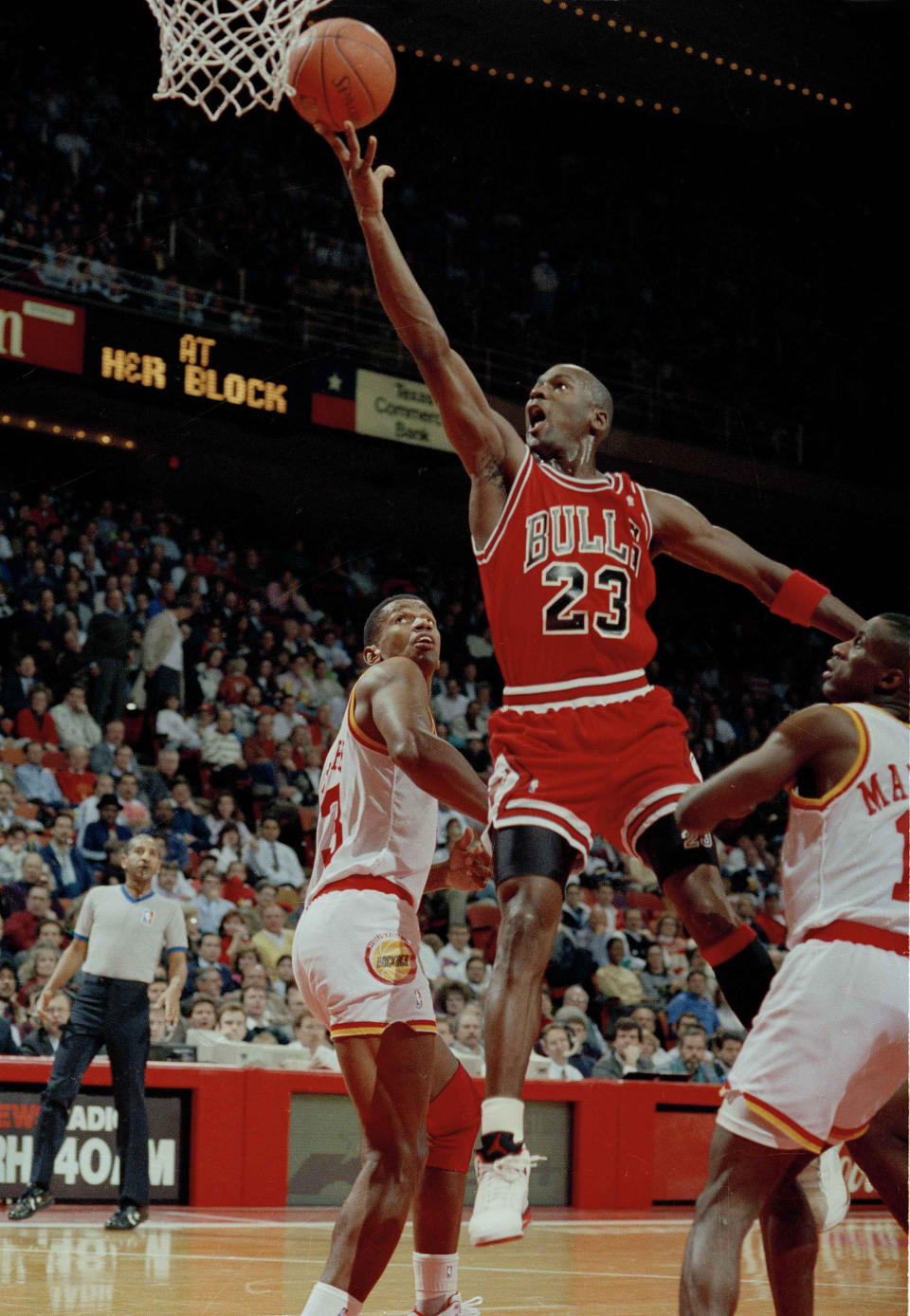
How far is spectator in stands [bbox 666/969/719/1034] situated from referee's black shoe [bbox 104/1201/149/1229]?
5.20 meters

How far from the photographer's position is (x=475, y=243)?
A: 18.2m

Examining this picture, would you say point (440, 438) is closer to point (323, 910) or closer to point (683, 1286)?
point (323, 910)

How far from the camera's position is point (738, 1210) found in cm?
345

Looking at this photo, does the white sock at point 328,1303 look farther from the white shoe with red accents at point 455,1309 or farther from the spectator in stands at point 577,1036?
the spectator in stands at point 577,1036

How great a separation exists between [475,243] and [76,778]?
8867 millimetres

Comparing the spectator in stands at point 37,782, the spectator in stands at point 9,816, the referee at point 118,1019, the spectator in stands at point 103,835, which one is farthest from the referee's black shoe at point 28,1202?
the spectator in stands at point 37,782

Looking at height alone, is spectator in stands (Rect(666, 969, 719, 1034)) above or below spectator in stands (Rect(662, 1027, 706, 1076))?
above

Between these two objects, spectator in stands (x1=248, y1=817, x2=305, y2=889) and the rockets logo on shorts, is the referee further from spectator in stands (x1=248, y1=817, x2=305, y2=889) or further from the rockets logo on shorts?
the rockets logo on shorts

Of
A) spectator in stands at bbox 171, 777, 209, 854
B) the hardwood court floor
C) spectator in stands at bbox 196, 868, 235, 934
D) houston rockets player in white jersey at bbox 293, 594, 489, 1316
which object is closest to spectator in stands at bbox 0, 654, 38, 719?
spectator in stands at bbox 171, 777, 209, 854

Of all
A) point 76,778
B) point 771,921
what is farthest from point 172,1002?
point 771,921

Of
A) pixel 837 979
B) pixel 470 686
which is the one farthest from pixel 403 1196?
pixel 470 686

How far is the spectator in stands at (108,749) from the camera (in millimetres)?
12461

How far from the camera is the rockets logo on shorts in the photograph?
4.35 m

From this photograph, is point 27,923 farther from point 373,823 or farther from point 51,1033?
point 373,823
